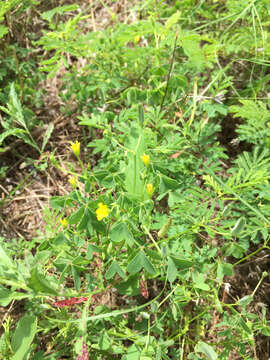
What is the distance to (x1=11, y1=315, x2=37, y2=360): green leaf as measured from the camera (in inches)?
53.1

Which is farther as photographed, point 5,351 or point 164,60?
point 164,60

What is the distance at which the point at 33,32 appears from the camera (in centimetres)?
279

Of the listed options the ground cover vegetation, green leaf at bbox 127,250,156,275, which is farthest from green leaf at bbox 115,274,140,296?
green leaf at bbox 127,250,156,275

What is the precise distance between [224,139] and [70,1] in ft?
6.09

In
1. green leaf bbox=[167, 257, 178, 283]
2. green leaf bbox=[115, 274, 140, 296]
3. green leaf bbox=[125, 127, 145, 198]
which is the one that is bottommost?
green leaf bbox=[115, 274, 140, 296]

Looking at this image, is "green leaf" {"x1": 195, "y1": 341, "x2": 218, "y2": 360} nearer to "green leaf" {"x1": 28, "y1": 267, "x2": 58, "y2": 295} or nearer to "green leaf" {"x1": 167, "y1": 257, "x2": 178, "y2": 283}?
"green leaf" {"x1": 167, "y1": 257, "x2": 178, "y2": 283}

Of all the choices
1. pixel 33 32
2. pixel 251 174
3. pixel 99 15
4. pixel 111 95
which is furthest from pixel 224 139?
pixel 33 32

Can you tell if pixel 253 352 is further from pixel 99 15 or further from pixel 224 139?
pixel 99 15

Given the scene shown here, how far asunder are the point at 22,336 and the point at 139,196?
2.55 ft

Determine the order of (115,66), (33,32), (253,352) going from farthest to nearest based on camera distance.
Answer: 1. (33,32)
2. (115,66)
3. (253,352)

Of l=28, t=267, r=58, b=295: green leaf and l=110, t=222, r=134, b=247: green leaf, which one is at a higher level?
l=28, t=267, r=58, b=295: green leaf

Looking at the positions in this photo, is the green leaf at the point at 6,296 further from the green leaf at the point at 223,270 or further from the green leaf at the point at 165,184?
the green leaf at the point at 223,270

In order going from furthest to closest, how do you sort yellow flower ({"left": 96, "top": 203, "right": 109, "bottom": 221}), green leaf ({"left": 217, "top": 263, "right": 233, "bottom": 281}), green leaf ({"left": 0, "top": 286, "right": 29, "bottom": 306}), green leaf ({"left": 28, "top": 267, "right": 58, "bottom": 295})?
green leaf ({"left": 217, "top": 263, "right": 233, "bottom": 281}) → yellow flower ({"left": 96, "top": 203, "right": 109, "bottom": 221}) → green leaf ({"left": 0, "top": 286, "right": 29, "bottom": 306}) → green leaf ({"left": 28, "top": 267, "right": 58, "bottom": 295})

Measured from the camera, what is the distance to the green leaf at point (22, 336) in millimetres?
1349
